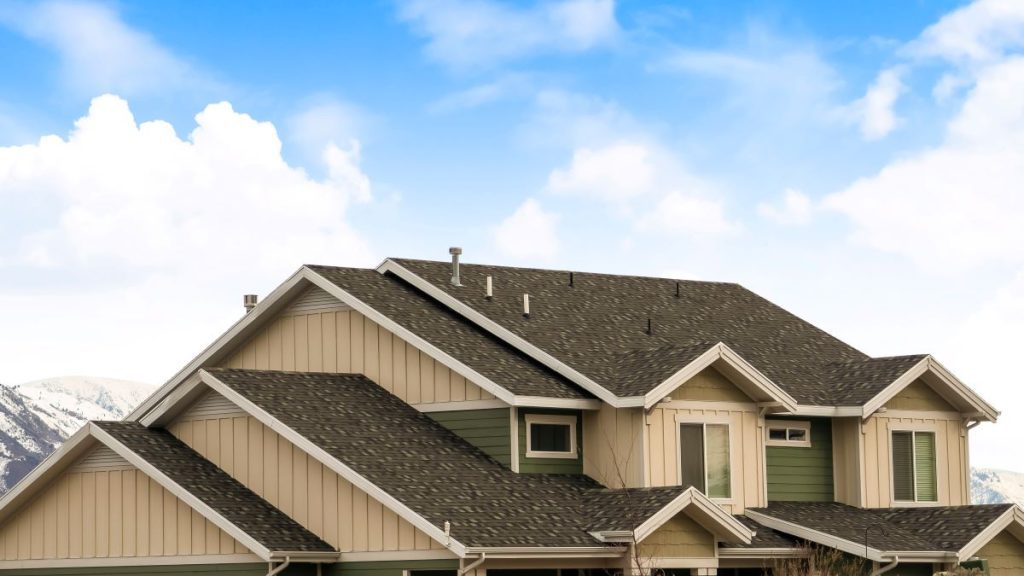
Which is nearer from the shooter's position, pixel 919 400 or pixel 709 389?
pixel 709 389

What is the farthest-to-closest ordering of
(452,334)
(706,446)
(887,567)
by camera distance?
(452,334)
(706,446)
(887,567)

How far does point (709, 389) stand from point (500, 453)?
450 centimetres

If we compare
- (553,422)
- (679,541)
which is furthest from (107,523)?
(679,541)

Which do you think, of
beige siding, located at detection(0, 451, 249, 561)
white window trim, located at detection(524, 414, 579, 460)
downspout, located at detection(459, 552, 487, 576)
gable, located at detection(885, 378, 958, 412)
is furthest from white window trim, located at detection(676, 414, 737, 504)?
beige siding, located at detection(0, 451, 249, 561)

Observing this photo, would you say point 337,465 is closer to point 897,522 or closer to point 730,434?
point 730,434

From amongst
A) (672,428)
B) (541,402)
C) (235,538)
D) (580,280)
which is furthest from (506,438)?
(580,280)

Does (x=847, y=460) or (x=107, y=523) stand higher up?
(x=847, y=460)

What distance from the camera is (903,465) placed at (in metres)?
42.1

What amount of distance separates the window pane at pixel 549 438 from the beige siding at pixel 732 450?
5.87 feet

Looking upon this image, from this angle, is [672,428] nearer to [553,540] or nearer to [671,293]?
[553,540]

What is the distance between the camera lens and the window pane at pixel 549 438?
1486 inches

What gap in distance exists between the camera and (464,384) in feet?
125

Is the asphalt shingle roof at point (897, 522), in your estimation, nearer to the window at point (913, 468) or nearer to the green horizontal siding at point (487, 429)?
the window at point (913, 468)

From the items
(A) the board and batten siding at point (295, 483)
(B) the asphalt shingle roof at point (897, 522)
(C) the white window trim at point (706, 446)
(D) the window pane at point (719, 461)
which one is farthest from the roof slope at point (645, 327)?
(A) the board and batten siding at point (295, 483)
